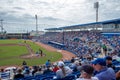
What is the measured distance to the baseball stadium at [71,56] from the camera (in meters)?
4.11

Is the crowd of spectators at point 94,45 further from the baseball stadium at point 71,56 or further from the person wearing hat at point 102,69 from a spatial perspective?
the person wearing hat at point 102,69

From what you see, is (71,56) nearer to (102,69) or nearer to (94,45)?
(94,45)

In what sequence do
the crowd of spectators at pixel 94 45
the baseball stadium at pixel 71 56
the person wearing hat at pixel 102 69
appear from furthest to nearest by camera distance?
1. the crowd of spectators at pixel 94 45
2. the baseball stadium at pixel 71 56
3. the person wearing hat at pixel 102 69

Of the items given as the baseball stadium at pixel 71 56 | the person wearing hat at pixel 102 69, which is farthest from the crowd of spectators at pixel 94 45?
the person wearing hat at pixel 102 69

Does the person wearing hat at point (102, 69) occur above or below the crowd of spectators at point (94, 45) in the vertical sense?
above

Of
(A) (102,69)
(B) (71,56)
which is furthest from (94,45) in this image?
(A) (102,69)

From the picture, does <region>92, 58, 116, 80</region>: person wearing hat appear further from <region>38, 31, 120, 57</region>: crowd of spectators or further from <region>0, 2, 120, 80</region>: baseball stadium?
<region>38, 31, 120, 57</region>: crowd of spectators

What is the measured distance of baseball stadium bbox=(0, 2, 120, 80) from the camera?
13.5 feet

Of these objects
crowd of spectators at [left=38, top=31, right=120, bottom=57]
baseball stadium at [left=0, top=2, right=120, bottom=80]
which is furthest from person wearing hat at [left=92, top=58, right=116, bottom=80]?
crowd of spectators at [left=38, top=31, right=120, bottom=57]

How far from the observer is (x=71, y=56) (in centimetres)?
3094

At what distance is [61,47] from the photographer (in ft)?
143

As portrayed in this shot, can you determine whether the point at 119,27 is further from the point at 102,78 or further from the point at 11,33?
the point at 11,33

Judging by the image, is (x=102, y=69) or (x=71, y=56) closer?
(x=102, y=69)

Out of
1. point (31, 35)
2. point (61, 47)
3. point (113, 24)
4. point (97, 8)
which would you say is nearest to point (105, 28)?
point (113, 24)
